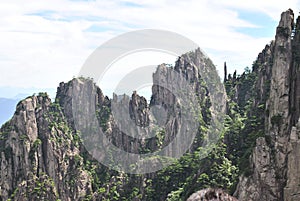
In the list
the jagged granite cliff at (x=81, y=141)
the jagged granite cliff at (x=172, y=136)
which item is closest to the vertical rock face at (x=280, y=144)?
the jagged granite cliff at (x=172, y=136)

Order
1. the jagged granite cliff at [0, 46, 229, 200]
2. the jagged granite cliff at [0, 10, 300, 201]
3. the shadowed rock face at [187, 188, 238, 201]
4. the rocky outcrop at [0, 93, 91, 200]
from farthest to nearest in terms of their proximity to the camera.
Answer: the rocky outcrop at [0, 93, 91, 200] < the jagged granite cliff at [0, 46, 229, 200] < the jagged granite cliff at [0, 10, 300, 201] < the shadowed rock face at [187, 188, 238, 201]

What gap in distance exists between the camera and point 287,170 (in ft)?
84.3

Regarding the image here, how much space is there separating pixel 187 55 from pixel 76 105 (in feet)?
59.2

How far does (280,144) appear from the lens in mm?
27594

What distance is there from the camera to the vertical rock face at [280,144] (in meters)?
24.7

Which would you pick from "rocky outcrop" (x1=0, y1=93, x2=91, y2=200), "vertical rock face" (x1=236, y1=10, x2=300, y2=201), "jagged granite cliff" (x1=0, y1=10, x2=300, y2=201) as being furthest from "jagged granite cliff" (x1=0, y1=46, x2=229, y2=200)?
"vertical rock face" (x1=236, y1=10, x2=300, y2=201)

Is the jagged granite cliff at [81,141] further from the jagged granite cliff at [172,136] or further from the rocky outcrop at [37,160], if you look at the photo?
the jagged granite cliff at [172,136]

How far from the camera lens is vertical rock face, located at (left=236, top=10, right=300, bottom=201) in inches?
971

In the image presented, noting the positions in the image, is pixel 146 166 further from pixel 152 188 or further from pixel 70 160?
pixel 70 160

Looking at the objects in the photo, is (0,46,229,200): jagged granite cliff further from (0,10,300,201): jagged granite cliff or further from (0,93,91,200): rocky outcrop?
(0,10,300,201): jagged granite cliff

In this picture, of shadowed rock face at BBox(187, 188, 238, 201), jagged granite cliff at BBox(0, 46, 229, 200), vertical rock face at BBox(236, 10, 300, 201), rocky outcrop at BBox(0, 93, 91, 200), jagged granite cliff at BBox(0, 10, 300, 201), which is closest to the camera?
shadowed rock face at BBox(187, 188, 238, 201)

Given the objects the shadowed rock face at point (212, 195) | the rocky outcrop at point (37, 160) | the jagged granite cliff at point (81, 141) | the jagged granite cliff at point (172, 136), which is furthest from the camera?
the rocky outcrop at point (37, 160)

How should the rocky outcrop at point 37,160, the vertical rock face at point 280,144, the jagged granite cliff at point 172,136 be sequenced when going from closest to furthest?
the vertical rock face at point 280,144, the jagged granite cliff at point 172,136, the rocky outcrop at point 37,160

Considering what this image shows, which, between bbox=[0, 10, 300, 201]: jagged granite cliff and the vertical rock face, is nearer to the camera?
the vertical rock face
